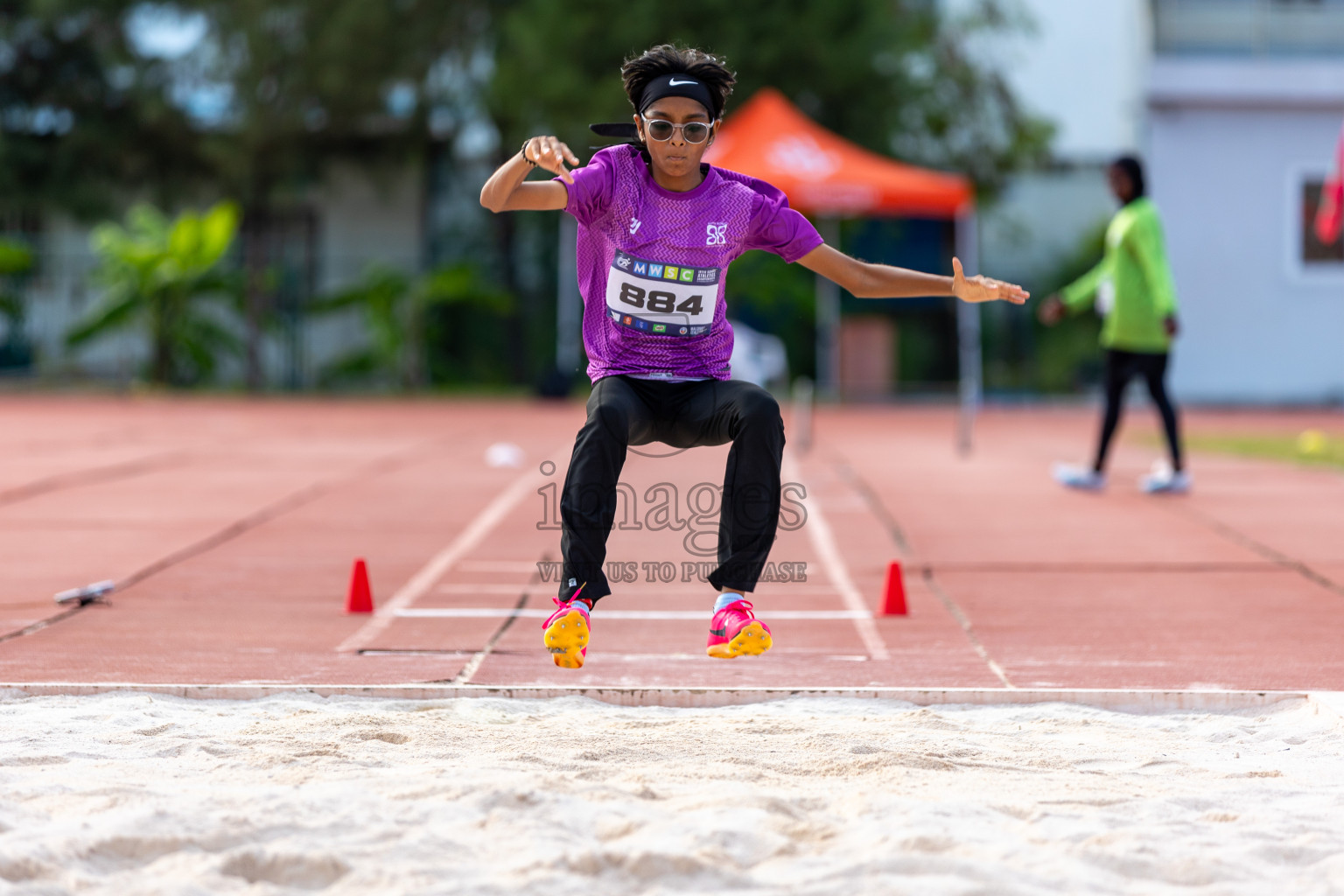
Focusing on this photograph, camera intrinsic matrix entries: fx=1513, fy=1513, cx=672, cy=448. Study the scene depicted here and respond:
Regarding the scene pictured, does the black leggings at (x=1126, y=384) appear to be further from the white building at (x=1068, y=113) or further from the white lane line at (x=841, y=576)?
the white building at (x=1068, y=113)

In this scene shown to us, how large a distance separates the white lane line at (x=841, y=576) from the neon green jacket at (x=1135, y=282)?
7.61ft

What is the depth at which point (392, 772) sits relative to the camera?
343 cm

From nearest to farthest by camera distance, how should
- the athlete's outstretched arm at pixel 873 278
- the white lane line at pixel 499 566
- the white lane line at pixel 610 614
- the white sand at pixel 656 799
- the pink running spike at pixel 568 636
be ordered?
1. the white sand at pixel 656 799
2. the pink running spike at pixel 568 636
3. the athlete's outstretched arm at pixel 873 278
4. the white lane line at pixel 610 614
5. the white lane line at pixel 499 566

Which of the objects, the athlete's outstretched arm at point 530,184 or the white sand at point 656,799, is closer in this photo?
the white sand at point 656,799

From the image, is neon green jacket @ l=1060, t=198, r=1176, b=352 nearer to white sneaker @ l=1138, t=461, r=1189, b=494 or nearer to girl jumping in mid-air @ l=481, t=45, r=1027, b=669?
white sneaker @ l=1138, t=461, r=1189, b=494

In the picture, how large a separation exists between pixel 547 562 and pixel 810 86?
51.4ft

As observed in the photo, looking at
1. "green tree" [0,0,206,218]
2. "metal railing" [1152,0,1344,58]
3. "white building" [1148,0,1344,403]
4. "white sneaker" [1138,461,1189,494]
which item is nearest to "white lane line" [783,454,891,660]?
"white sneaker" [1138,461,1189,494]

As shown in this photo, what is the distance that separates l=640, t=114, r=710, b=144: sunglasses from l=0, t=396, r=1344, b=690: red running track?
169cm

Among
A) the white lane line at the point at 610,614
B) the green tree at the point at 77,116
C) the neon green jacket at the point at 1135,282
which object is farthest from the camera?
the green tree at the point at 77,116

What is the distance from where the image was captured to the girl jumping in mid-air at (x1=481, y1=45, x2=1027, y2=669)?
4.49 metres

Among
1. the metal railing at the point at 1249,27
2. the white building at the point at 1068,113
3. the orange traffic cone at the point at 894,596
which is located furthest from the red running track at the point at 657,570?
the white building at the point at 1068,113

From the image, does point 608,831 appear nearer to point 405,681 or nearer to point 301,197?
point 405,681

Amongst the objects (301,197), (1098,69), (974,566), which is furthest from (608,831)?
(1098,69)

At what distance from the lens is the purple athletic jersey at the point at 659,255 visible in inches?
181
